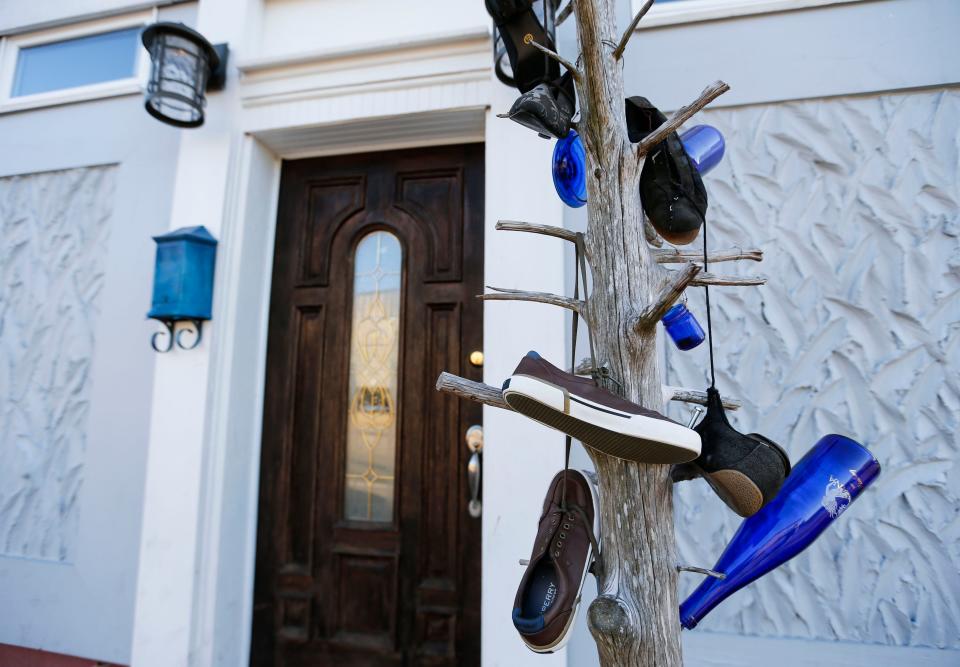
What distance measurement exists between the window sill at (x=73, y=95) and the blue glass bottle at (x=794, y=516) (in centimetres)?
285

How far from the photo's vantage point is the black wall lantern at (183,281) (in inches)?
81.0

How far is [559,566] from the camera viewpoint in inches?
34.4

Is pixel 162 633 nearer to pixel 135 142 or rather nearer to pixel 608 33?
pixel 135 142

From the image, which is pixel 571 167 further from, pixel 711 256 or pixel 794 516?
pixel 794 516

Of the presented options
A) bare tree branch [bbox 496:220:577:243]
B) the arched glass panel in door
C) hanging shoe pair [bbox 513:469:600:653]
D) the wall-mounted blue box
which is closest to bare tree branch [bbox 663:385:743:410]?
hanging shoe pair [bbox 513:469:600:653]

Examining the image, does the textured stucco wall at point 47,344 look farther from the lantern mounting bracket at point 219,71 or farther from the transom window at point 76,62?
the lantern mounting bracket at point 219,71

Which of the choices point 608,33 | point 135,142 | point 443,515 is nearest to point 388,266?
point 443,515

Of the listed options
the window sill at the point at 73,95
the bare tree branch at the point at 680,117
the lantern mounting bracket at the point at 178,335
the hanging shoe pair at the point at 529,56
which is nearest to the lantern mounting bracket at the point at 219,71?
the window sill at the point at 73,95

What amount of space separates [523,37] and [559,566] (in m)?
1.07

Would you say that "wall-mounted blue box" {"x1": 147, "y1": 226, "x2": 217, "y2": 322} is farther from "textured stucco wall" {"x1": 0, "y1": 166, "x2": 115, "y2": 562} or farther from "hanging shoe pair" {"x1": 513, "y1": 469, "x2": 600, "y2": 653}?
"hanging shoe pair" {"x1": 513, "y1": 469, "x2": 600, "y2": 653}

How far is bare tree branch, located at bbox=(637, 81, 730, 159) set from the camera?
→ 814mm

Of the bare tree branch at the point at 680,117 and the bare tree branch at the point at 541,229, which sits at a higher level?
the bare tree branch at the point at 680,117

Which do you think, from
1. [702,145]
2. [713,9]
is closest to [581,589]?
[702,145]

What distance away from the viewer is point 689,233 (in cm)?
95
